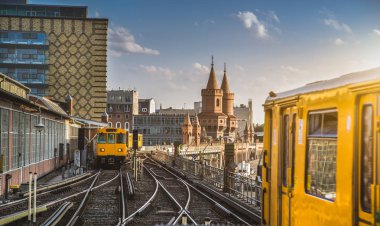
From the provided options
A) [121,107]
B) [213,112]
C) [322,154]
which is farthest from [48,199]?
[213,112]

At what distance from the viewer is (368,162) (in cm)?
660

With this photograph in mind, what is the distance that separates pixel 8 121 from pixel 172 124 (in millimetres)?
120223

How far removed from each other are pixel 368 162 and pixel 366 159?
0.20ft

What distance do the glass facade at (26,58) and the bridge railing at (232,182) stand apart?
32151 millimetres

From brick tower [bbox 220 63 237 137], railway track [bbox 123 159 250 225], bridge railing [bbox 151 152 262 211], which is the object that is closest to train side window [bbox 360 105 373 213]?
railway track [bbox 123 159 250 225]

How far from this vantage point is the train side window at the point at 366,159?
21.5 feet

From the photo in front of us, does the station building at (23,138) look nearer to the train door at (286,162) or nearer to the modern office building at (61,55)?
the train door at (286,162)

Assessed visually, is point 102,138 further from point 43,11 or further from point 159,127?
point 159,127

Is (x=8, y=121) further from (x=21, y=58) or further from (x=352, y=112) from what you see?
(x=21, y=58)

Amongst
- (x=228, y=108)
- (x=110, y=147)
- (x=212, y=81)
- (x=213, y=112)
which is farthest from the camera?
(x=228, y=108)

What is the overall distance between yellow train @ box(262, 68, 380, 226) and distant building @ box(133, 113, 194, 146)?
13153 centimetres

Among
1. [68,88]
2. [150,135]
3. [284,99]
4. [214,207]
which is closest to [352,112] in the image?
[284,99]

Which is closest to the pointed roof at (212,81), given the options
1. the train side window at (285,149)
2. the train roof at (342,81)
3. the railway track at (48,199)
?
the railway track at (48,199)

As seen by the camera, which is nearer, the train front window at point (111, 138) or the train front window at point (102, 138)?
the train front window at point (111, 138)
